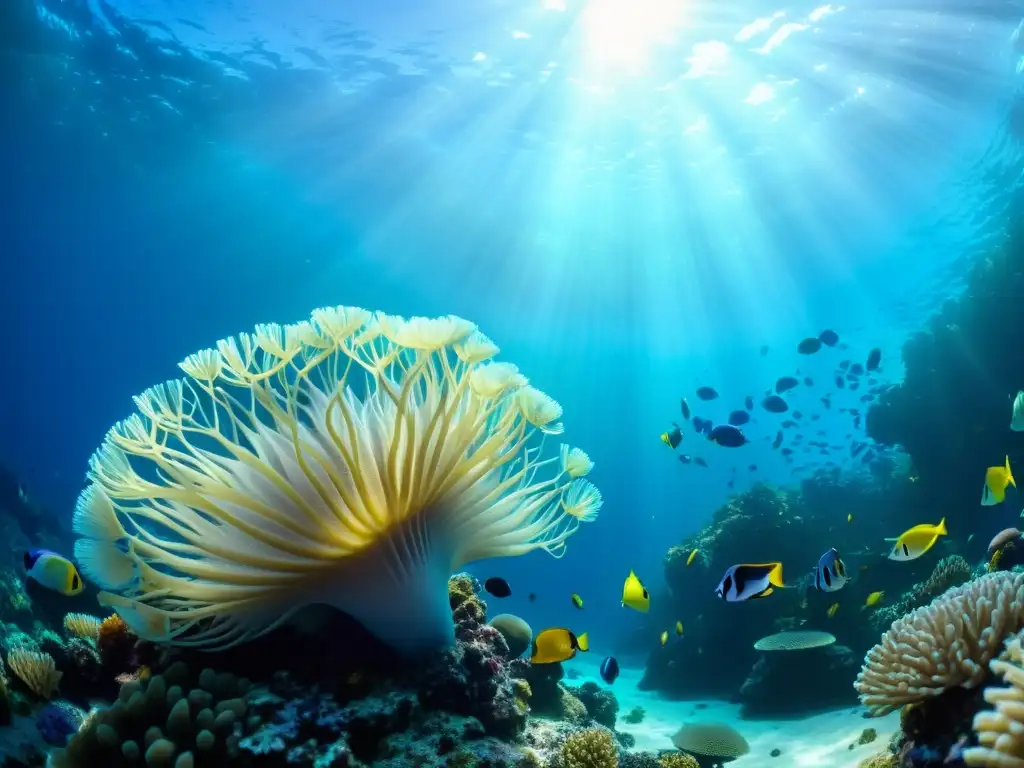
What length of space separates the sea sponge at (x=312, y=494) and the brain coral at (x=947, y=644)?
2.44 m

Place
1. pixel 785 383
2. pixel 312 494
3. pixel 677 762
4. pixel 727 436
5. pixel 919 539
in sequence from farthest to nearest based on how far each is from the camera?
pixel 785 383
pixel 727 436
pixel 919 539
pixel 677 762
pixel 312 494

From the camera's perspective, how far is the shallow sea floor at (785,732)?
21.3ft

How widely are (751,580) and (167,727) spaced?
3.67 metres

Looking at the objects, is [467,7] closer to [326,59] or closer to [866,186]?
[326,59]

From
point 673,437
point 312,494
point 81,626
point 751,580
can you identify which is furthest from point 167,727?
point 673,437

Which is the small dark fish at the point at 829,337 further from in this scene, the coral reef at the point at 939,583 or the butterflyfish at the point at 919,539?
the butterflyfish at the point at 919,539

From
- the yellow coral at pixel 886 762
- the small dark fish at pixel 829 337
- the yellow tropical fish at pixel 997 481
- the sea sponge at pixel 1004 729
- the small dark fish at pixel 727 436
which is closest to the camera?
the sea sponge at pixel 1004 729

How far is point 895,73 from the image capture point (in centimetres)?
1948

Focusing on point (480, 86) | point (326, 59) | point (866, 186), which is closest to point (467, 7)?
point (480, 86)

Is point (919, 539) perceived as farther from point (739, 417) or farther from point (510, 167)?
point (510, 167)

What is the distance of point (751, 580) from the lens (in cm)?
411

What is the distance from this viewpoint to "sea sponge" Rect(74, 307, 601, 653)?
10.4 feet

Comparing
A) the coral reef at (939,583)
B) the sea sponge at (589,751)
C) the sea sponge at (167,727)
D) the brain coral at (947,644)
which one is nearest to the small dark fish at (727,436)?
the coral reef at (939,583)

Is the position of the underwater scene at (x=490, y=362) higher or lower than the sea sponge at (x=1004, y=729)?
higher
